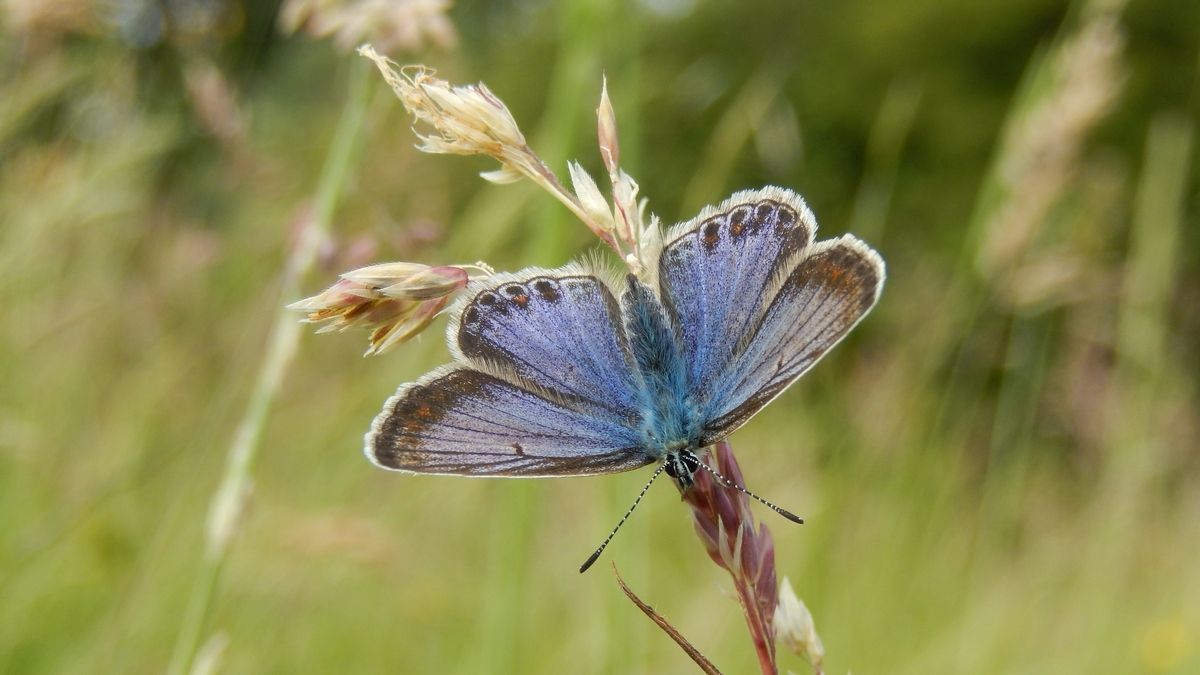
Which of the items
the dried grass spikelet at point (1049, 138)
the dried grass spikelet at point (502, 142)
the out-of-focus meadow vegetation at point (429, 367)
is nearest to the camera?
the dried grass spikelet at point (502, 142)

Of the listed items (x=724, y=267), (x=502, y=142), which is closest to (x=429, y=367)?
(x=724, y=267)

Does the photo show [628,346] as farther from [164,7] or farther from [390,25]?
[164,7]

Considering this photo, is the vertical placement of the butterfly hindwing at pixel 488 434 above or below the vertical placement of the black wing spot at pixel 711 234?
below

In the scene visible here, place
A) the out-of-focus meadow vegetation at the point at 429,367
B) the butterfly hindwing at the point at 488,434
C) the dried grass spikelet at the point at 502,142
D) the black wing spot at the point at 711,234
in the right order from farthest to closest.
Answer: the out-of-focus meadow vegetation at the point at 429,367
the black wing spot at the point at 711,234
the butterfly hindwing at the point at 488,434
the dried grass spikelet at the point at 502,142

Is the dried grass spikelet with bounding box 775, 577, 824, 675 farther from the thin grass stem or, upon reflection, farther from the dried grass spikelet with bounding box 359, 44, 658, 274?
the thin grass stem

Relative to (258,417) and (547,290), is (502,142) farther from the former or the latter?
(258,417)

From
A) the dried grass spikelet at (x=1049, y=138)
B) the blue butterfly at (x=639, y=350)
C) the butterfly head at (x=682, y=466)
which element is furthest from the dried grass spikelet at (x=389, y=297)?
the dried grass spikelet at (x=1049, y=138)

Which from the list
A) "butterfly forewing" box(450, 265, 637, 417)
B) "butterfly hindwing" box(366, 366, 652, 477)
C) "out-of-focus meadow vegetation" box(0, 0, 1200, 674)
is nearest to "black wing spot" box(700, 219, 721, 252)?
"butterfly forewing" box(450, 265, 637, 417)

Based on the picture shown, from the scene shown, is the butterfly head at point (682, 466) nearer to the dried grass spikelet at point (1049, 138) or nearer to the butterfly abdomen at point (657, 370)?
the butterfly abdomen at point (657, 370)
